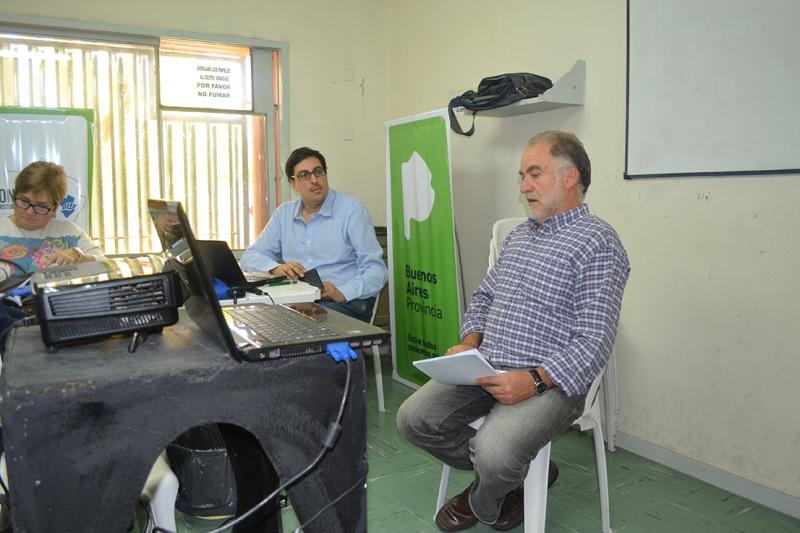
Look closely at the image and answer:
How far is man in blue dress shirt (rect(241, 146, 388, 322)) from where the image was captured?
3285 millimetres

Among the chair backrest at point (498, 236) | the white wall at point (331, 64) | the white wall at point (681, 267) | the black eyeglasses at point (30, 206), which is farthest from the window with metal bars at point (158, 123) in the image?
the chair backrest at point (498, 236)

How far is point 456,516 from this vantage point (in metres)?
2.16

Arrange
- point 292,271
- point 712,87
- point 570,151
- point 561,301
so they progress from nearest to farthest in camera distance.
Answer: point 561,301 < point 570,151 < point 712,87 < point 292,271

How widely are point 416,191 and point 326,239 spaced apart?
53 cm

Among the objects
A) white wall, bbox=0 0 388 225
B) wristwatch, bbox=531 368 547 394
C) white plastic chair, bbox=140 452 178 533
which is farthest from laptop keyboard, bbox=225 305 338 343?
white wall, bbox=0 0 388 225

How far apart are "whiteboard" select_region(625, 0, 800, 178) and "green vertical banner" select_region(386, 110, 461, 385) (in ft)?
3.13

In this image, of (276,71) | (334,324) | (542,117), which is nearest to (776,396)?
(542,117)

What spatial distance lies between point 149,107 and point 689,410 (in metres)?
3.16

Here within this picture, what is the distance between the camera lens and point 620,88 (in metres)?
2.71

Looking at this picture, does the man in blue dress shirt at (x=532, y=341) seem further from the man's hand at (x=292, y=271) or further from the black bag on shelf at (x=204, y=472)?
the man's hand at (x=292, y=271)

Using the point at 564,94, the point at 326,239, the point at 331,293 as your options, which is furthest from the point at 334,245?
the point at 564,94

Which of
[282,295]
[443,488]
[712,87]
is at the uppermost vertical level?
[712,87]

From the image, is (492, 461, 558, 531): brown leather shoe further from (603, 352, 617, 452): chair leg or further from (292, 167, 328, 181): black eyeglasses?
(292, 167, 328, 181): black eyeglasses

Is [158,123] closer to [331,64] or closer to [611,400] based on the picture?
[331,64]
